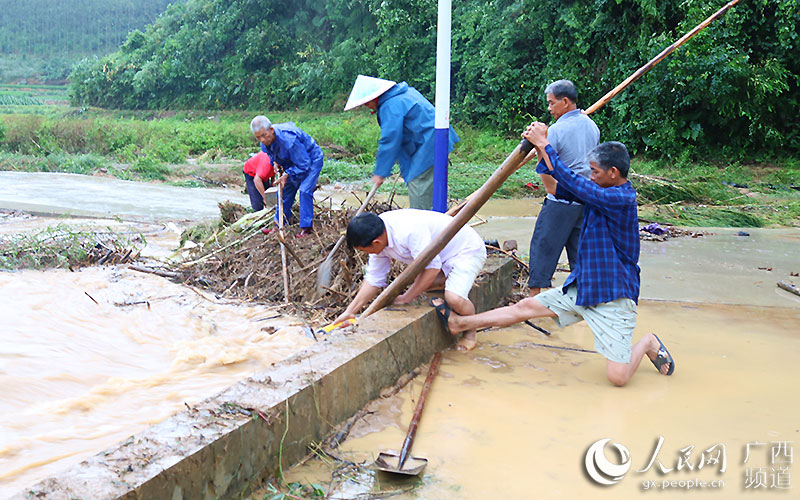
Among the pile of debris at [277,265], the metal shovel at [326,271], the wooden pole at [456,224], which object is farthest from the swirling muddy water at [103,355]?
the wooden pole at [456,224]

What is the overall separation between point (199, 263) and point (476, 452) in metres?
3.91

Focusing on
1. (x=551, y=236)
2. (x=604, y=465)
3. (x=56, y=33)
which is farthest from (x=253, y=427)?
(x=56, y=33)

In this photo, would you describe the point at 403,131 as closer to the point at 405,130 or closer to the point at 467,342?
the point at 405,130

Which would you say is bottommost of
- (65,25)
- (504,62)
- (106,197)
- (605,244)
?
(106,197)

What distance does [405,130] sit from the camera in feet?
17.1

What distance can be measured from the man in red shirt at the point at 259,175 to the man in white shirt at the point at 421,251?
320cm

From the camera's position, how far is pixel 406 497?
2.40 meters

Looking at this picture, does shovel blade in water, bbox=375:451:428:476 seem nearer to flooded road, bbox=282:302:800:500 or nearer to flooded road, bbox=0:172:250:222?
A: flooded road, bbox=282:302:800:500

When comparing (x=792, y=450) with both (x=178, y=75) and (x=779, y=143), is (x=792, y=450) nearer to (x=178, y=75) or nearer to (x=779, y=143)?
(x=779, y=143)

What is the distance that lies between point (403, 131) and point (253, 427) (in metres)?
3.19

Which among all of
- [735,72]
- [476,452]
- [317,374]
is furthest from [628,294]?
[735,72]

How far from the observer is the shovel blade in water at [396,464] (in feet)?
8.09

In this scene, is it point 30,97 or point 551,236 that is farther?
point 30,97

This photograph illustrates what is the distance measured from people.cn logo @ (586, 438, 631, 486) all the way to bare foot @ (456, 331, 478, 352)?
4.36ft
